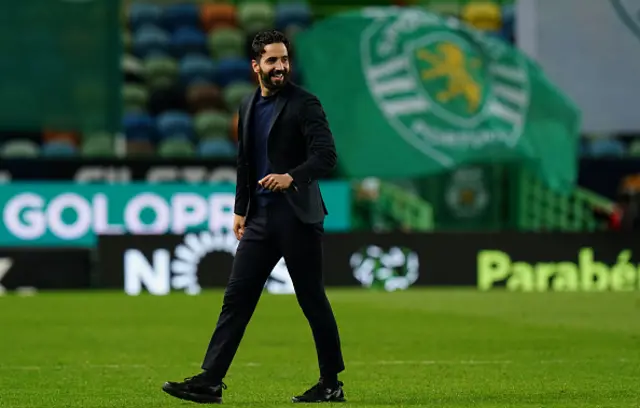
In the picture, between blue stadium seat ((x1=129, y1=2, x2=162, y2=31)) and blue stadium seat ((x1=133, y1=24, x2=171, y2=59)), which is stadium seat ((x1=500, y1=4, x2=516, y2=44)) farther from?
blue stadium seat ((x1=129, y1=2, x2=162, y2=31))

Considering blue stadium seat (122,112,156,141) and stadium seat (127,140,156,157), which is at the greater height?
blue stadium seat (122,112,156,141)

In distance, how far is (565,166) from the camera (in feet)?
87.1

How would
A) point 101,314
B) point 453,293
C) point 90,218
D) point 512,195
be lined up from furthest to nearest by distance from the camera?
point 512,195 → point 90,218 → point 453,293 → point 101,314

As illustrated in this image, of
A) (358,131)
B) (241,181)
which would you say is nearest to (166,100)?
(358,131)

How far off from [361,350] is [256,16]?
21.1 metres

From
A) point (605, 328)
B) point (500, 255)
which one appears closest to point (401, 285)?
point (500, 255)

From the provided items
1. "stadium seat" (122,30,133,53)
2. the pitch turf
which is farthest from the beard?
"stadium seat" (122,30,133,53)

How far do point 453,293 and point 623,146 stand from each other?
35.7 feet

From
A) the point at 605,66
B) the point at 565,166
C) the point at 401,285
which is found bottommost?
the point at 401,285

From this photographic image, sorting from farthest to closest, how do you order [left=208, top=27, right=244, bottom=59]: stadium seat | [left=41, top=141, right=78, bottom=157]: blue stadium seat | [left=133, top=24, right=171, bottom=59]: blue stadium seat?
[left=208, top=27, right=244, bottom=59]: stadium seat < [left=133, top=24, right=171, bottom=59]: blue stadium seat < [left=41, top=141, right=78, bottom=157]: blue stadium seat

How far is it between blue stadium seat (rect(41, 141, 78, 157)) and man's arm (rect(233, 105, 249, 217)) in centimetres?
1810

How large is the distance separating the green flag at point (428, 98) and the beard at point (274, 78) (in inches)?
668

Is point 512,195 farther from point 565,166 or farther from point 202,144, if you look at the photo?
point 202,144

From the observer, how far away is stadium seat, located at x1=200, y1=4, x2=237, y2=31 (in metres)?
33.5
